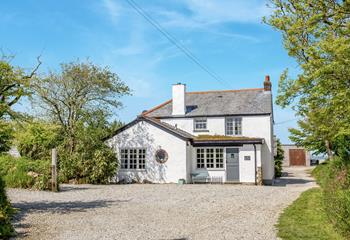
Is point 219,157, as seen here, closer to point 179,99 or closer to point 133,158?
point 179,99

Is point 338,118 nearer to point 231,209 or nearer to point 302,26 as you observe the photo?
point 302,26

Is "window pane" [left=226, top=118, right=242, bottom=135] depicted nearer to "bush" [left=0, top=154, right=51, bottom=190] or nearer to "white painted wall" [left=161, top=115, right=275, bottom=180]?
"white painted wall" [left=161, top=115, right=275, bottom=180]

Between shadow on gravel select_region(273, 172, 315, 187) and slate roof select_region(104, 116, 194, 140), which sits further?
shadow on gravel select_region(273, 172, 315, 187)

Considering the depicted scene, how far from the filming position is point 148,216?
12047 millimetres

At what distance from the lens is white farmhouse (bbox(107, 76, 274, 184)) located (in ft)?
88.4

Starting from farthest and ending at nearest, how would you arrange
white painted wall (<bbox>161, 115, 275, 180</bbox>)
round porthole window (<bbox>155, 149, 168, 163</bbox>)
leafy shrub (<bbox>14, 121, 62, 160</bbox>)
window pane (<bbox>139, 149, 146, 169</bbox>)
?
white painted wall (<bbox>161, 115, 275, 180</bbox>) → leafy shrub (<bbox>14, 121, 62, 160</bbox>) → window pane (<bbox>139, 149, 146, 169</bbox>) → round porthole window (<bbox>155, 149, 168, 163</bbox>)

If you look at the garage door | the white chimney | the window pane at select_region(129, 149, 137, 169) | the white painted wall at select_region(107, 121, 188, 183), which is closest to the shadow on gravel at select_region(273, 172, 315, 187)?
the white painted wall at select_region(107, 121, 188, 183)

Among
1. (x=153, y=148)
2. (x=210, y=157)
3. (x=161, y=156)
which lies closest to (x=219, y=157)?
(x=210, y=157)

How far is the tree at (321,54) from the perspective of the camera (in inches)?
466

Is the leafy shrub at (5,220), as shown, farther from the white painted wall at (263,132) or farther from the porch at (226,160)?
the white painted wall at (263,132)

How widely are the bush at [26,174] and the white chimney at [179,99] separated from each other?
12.5m

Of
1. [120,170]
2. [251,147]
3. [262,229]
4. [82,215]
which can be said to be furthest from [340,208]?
[120,170]

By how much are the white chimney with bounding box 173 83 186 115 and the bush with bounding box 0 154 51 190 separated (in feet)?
41.0

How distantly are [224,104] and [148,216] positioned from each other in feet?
64.4
